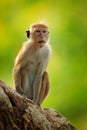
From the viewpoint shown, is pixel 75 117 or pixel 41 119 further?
pixel 75 117

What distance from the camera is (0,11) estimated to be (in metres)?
18.9

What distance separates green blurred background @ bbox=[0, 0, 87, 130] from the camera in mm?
16828

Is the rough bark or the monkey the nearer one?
the rough bark

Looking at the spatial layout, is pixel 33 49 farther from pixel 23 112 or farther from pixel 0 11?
pixel 0 11

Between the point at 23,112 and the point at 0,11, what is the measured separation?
968 centimetres

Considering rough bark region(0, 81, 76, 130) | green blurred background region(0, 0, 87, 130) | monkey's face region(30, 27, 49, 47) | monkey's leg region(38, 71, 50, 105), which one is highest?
green blurred background region(0, 0, 87, 130)

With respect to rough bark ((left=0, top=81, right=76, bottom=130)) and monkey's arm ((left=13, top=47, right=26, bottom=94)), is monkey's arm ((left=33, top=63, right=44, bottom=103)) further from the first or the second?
rough bark ((left=0, top=81, right=76, bottom=130))

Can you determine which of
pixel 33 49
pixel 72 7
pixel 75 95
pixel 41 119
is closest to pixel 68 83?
pixel 75 95

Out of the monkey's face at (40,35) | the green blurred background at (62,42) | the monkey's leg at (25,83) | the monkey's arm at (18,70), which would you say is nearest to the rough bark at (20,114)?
the monkey's arm at (18,70)

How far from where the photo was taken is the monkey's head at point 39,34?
11.6 meters

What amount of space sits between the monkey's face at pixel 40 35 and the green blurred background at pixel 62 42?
4557mm

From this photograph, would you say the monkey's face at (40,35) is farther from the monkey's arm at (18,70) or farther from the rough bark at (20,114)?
the rough bark at (20,114)

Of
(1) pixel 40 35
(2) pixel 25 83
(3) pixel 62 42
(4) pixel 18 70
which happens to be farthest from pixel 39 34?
(3) pixel 62 42

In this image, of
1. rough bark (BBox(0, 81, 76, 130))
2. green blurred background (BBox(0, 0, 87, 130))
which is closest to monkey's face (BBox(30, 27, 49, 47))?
rough bark (BBox(0, 81, 76, 130))
